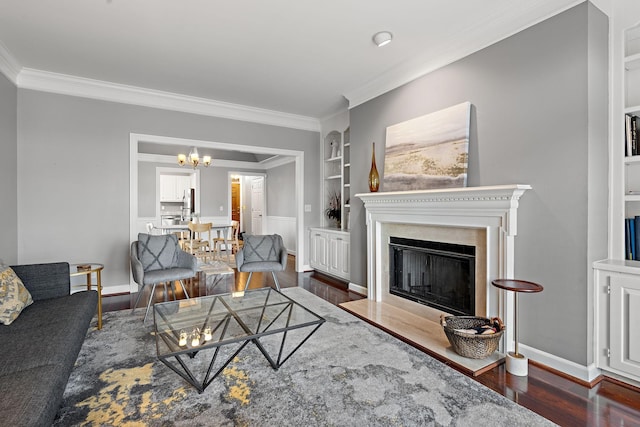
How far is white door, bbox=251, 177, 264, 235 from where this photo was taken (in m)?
9.24

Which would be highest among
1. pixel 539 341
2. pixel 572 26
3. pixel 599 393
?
pixel 572 26

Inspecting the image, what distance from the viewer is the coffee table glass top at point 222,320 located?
1908 millimetres

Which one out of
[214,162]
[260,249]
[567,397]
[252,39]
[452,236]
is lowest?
[567,397]

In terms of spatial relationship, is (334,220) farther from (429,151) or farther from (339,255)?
(429,151)

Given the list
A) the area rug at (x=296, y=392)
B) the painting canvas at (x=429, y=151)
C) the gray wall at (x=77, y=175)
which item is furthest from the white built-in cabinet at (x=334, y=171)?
the area rug at (x=296, y=392)

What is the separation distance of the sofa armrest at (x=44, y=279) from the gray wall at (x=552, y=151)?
3.58m

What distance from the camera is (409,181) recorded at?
343 centimetres

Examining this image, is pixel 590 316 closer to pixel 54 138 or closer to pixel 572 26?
pixel 572 26

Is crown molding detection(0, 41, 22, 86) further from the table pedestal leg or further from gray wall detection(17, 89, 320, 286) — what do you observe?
the table pedestal leg

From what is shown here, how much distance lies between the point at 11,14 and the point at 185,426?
3455 mm

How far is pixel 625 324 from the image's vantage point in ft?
6.82

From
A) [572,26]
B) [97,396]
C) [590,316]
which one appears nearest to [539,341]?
[590,316]

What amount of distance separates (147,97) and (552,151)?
4.68m

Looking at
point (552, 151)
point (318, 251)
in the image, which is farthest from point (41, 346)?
point (318, 251)
